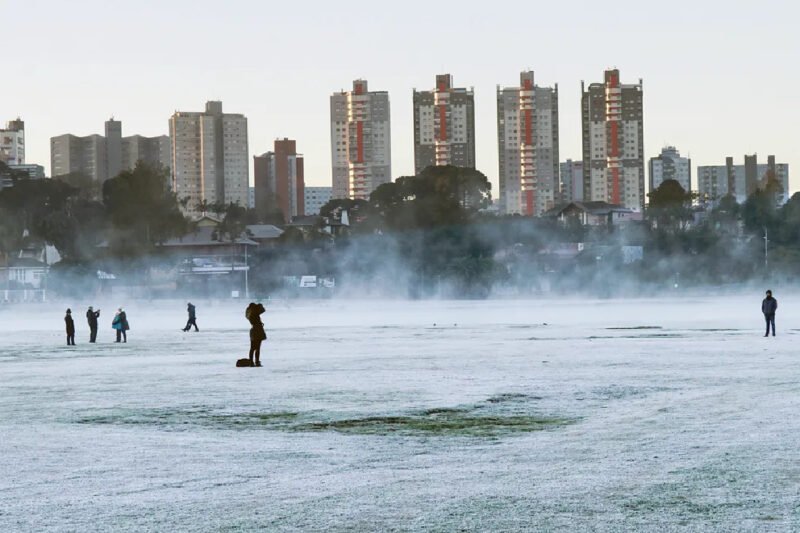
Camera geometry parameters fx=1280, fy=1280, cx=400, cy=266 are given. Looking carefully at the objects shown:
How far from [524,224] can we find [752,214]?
2607 centimetres

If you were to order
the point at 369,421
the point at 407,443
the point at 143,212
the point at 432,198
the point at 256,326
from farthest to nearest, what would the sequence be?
1. the point at 432,198
2. the point at 143,212
3. the point at 256,326
4. the point at 369,421
5. the point at 407,443

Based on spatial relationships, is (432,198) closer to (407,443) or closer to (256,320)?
(256,320)

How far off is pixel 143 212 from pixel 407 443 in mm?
125647

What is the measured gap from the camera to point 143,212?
456 ft

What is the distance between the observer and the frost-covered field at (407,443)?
11.5m

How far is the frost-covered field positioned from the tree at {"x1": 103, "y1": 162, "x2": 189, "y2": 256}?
106435 millimetres

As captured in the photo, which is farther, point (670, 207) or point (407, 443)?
point (670, 207)

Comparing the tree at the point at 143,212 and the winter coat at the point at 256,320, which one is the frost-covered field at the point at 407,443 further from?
the tree at the point at 143,212

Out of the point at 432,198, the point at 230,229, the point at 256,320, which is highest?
the point at 432,198

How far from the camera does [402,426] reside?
18.5m

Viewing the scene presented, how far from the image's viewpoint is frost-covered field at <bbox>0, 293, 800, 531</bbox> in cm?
1147

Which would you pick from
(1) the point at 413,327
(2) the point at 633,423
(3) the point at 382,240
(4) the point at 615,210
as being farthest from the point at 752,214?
(2) the point at 633,423

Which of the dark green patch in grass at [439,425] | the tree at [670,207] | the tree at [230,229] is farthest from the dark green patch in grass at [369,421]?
the tree at [230,229]

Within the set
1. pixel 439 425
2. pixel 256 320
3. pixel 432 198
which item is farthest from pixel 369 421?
pixel 432 198
